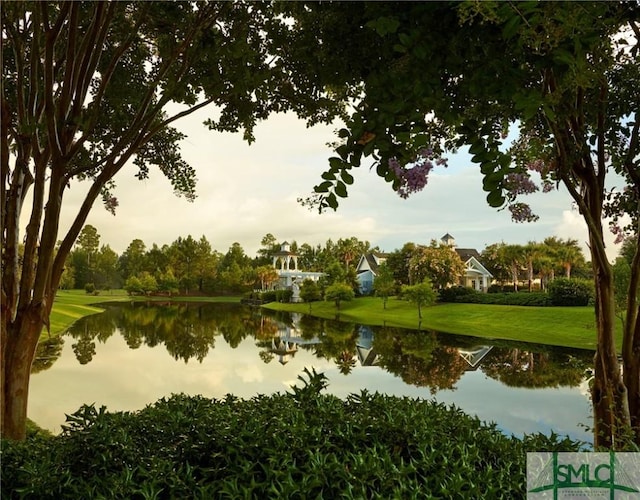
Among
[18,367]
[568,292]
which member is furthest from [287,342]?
[18,367]

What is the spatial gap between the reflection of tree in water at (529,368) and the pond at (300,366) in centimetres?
2

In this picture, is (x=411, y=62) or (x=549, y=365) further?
(x=549, y=365)

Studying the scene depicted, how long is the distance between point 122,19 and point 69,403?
3.78 metres

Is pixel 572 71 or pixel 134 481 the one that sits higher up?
pixel 572 71

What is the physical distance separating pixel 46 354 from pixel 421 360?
650 cm

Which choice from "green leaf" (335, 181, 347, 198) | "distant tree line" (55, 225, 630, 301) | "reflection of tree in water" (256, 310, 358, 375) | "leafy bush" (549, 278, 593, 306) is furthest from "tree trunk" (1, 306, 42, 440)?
"leafy bush" (549, 278, 593, 306)

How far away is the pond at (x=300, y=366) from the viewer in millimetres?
3996

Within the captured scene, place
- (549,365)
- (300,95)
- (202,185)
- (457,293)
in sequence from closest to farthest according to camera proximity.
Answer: (300,95), (202,185), (549,365), (457,293)

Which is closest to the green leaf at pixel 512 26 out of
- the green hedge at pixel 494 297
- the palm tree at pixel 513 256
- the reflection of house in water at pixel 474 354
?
the reflection of house in water at pixel 474 354

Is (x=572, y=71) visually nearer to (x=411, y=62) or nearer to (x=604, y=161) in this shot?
(x=411, y=62)

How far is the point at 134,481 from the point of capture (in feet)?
3.50

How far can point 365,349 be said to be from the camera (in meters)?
10.2

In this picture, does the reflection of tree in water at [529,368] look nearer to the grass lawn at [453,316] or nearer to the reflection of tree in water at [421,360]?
the reflection of tree in water at [421,360]

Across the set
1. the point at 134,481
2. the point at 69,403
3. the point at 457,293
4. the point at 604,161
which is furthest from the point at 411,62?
the point at 457,293
